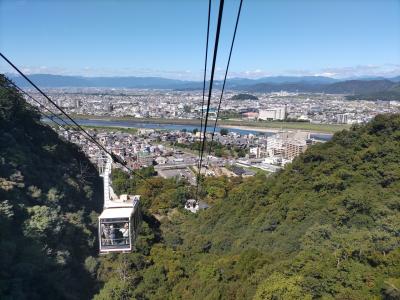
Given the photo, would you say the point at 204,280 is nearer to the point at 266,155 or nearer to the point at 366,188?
the point at 366,188

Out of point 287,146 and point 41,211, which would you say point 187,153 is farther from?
point 41,211

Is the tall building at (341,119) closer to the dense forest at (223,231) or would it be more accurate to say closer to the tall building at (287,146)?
the tall building at (287,146)

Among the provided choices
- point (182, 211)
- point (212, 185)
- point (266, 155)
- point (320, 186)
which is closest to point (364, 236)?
point (320, 186)

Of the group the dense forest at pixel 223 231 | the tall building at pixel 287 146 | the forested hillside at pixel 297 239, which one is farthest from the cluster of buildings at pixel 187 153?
the forested hillside at pixel 297 239

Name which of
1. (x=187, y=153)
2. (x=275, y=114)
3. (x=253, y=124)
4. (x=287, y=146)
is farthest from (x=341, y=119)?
(x=187, y=153)

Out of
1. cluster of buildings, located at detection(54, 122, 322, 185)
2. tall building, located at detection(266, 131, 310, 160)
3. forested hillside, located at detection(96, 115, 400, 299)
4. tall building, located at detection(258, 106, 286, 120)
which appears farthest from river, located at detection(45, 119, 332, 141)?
forested hillside, located at detection(96, 115, 400, 299)

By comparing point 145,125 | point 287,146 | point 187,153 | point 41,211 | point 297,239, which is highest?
point 41,211
